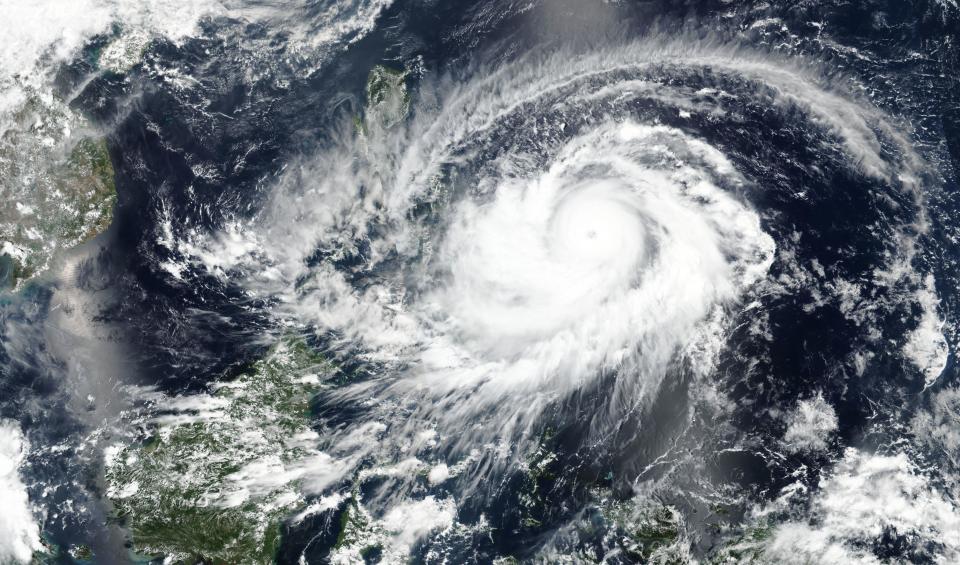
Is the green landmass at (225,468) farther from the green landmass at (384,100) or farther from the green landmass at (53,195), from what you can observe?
the green landmass at (384,100)

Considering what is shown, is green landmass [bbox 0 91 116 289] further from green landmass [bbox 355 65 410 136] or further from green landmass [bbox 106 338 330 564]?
green landmass [bbox 355 65 410 136]

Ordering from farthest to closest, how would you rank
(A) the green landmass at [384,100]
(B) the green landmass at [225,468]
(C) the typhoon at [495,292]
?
(A) the green landmass at [384,100] < (B) the green landmass at [225,468] < (C) the typhoon at [495,292]

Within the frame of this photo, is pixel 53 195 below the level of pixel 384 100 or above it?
below

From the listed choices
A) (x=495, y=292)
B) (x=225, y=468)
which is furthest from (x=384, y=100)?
(x=225, y=468)

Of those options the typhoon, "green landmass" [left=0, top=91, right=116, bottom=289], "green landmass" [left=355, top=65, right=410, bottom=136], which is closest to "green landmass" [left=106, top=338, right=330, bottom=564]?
the typhoon

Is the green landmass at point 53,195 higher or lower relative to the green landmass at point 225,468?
higher

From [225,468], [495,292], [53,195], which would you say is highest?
[53,195]

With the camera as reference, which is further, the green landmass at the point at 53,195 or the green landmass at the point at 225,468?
the green landmass at the point at 53,195

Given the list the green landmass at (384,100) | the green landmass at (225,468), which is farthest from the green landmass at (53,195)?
the green landmass at (384,100)

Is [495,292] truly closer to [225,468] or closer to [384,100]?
[384,100]
